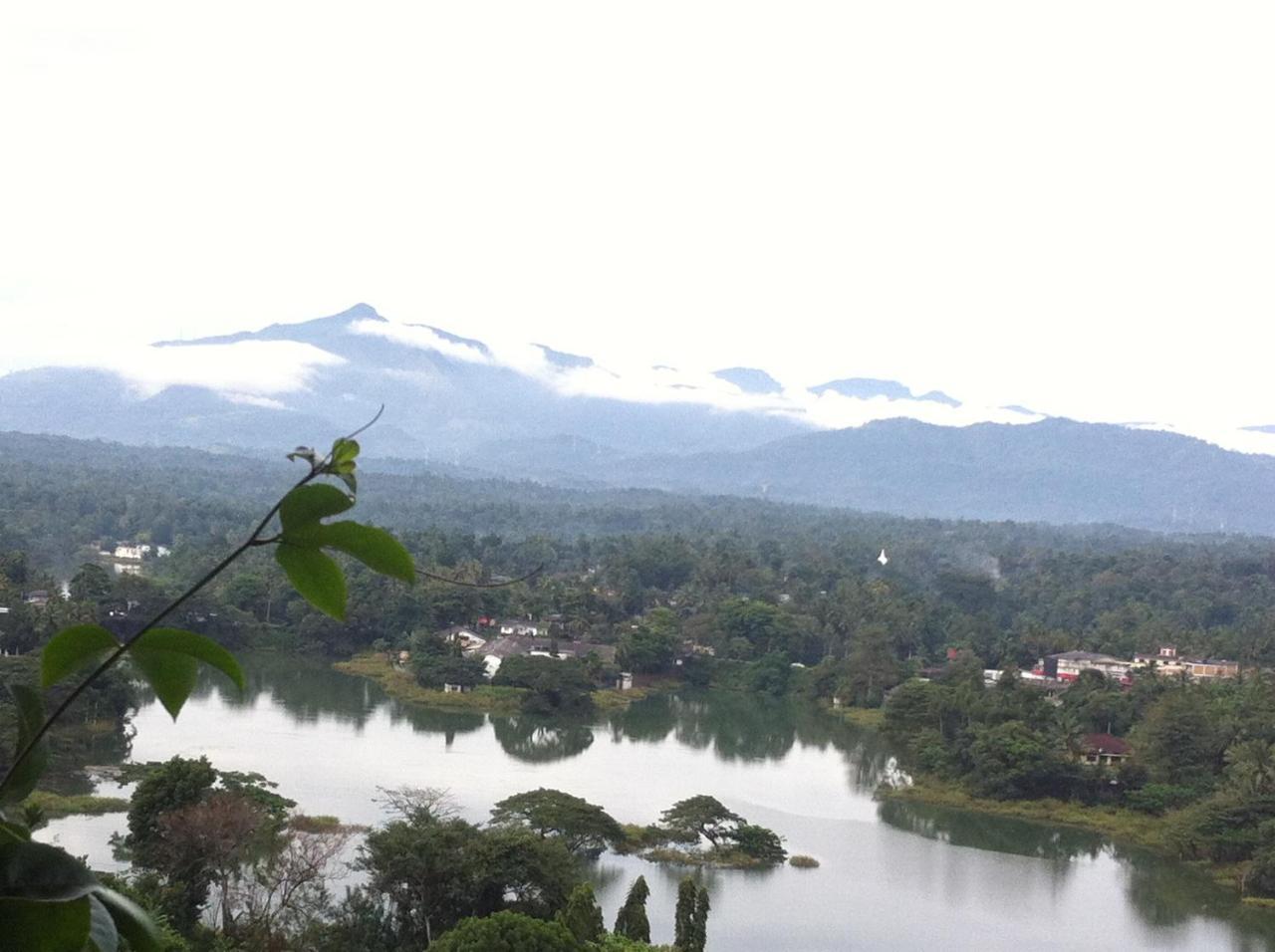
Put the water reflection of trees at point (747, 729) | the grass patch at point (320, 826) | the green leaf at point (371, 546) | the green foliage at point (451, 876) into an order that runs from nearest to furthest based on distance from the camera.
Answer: the green leaf at point (371, 546) < the green foliage at point (451, 876) < the grass patch at point (320, 826) < the water reflection of trees at point (747, 729)

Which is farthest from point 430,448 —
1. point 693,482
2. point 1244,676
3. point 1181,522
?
point 1244,676

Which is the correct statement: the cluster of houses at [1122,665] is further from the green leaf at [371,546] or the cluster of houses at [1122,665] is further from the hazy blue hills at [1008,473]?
the hazy blue hills at [1008,473]

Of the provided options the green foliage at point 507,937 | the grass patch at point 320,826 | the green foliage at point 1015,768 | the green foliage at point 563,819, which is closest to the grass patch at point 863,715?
the green foliage at point 1015,768

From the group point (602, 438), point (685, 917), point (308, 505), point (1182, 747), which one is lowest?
point (685, 917)

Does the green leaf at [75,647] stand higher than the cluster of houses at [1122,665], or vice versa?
the green leaf at [75,647]

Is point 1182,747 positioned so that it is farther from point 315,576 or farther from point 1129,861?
point 315,576

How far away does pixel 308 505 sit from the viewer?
0.84 metres

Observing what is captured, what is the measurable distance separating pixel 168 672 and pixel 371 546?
0.56 ft

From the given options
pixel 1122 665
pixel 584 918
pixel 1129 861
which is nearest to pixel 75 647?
pixel 584 918

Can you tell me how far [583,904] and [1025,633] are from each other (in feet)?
66.4

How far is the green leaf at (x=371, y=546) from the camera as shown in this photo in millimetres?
834

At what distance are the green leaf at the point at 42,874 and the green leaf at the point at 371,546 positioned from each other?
21 centimetres

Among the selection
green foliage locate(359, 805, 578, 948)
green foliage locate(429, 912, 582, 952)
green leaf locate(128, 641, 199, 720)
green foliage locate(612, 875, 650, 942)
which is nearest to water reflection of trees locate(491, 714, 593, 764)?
green foliage locate(359, 805, 578, 948)

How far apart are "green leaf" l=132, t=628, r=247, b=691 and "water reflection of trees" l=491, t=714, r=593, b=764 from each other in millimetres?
16172
